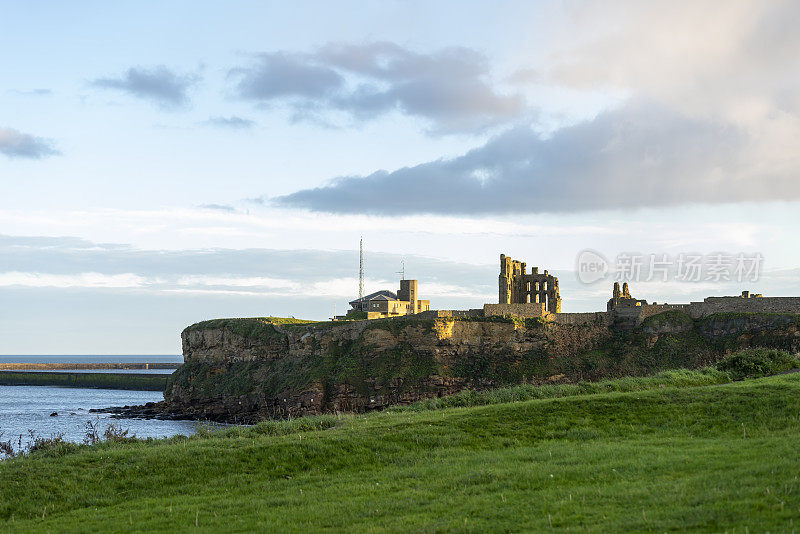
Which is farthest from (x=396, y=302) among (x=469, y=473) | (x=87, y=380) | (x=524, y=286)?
(x=87, y=380)

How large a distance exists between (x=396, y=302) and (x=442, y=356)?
27.8 m

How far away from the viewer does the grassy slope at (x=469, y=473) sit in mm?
14070

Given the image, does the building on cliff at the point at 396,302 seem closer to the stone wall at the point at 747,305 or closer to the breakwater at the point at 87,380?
the stone wall at the point at 747,305

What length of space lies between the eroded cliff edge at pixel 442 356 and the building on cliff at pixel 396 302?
64.4ft

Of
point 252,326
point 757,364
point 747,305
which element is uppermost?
point 747,305

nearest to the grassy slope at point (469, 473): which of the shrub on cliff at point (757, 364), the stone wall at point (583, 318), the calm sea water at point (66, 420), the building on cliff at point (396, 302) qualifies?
the shrub on cliff at point (757, 364)

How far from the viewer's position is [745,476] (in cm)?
1533

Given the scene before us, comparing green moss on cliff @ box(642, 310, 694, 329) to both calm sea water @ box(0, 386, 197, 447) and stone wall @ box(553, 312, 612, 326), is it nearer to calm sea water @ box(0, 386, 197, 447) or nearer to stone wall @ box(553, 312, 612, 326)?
stone wall @ box(553, 312, 612, 326)

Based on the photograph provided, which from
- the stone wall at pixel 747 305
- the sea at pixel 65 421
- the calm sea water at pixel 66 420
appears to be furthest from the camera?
the stone wall at pixel 747 305

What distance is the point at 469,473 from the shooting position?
59.4 ft

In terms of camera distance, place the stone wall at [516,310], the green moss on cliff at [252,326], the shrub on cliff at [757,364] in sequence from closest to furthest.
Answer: the shrub on cliff at [757,364] → the stone wall at [516,310] → the green moss on cliff at [252,326]

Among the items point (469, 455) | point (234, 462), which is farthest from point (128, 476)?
point (469, 455)

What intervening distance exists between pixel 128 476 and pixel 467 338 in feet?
190

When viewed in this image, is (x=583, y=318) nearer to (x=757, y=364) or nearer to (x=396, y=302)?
(x=396, y=302)
